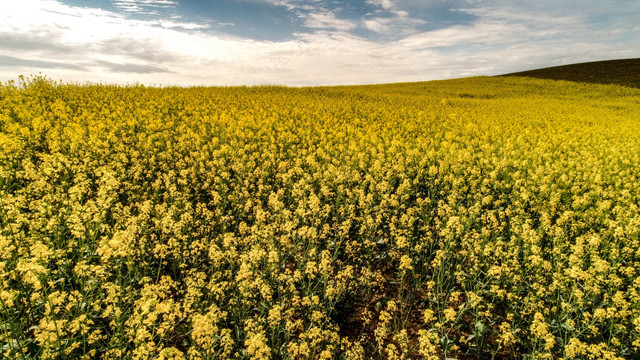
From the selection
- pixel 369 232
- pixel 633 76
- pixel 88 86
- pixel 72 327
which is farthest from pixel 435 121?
pixel 633 76

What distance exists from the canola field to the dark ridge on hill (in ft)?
121

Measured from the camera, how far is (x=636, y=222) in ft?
17.3

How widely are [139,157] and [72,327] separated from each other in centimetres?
699

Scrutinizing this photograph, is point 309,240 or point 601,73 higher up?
point 601,73

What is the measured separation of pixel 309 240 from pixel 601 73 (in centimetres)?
5961

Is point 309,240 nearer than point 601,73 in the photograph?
Yes

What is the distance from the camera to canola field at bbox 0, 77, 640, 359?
3475 mm

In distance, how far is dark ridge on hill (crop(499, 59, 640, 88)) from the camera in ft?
133

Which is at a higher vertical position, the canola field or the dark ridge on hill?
the dark ridge on hill

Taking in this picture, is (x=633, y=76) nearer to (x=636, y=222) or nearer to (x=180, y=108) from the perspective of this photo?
(x=636, y=222)

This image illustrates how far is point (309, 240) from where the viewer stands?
4988 millimetres

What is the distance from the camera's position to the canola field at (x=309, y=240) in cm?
347

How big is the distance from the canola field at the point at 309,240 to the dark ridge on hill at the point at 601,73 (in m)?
36.8

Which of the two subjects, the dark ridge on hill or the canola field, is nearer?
the canola field
